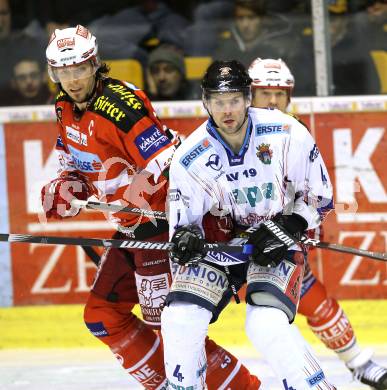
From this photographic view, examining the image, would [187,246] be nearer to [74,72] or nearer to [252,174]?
[252,174]

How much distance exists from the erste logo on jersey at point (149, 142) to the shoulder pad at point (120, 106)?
0.06m

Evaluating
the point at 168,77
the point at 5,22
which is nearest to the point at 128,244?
the point at 168,77

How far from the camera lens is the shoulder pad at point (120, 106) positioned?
168 inches

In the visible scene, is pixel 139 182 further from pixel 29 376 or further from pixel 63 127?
pixel 29 376

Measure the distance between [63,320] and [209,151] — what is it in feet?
7.65

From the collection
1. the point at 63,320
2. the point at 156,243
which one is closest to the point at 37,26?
the point at 63,320

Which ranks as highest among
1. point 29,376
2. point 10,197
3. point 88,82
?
point 88,82

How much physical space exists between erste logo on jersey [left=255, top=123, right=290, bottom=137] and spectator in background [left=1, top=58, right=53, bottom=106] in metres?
2.59

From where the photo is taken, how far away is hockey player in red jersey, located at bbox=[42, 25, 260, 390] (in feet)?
14.1

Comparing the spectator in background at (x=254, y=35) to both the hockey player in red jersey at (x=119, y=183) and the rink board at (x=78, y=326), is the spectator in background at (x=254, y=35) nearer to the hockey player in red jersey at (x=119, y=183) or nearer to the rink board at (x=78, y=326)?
the rink board at (x=78, y=326)

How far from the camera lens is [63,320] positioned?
6.02m

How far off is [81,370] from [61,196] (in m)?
1.23

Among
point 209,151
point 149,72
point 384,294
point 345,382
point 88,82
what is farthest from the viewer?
point 149,72

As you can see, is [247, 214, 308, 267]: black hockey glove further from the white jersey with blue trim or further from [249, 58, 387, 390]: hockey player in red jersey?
[249, 58, 387, 390]: hockey player in red jersey
